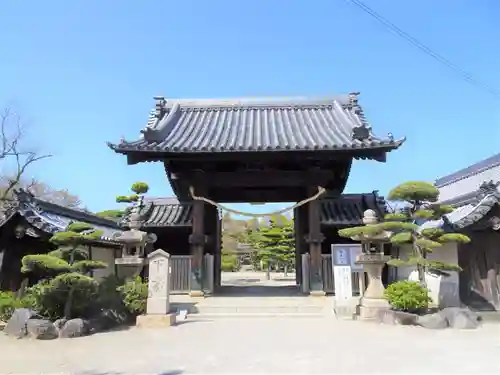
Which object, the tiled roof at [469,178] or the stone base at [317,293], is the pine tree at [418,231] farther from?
the tiled roof at [469,178]

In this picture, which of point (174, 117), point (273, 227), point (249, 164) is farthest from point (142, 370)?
point (273, 227)

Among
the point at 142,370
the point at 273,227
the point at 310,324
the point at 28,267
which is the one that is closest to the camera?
the point at 142,370

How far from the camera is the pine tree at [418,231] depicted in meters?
10.1

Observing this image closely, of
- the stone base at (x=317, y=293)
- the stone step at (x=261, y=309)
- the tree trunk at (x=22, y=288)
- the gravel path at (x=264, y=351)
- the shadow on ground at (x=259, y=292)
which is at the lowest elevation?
the gravel path at (x=264, y=351)

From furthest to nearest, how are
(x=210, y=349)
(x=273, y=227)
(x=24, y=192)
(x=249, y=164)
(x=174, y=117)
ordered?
1. (x=273, y=227)
2. (x=174, y=117)
3. (x=249, y=164)
4. (x=24, y=192)
5. (x=210, y=349)

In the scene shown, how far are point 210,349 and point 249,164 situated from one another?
8.29 metres

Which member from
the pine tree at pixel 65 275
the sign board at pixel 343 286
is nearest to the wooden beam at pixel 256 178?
the sign board at pixel 343 286

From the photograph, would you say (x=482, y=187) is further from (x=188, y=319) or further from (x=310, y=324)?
(x=188, y=319)

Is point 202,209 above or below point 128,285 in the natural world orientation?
Result: above

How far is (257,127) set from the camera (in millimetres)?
16344

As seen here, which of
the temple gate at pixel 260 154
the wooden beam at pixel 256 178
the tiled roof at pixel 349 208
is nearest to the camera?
the temple gate at pixel 260 154

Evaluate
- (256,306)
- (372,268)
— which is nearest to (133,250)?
(256,306)

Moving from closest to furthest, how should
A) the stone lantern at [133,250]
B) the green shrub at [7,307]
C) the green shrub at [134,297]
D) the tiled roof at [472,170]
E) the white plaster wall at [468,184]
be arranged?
the green shrub at [7,307]
the green shrub at [134,297]
the stone lantern at [133,250]
the white plaster wall at [468,184]
the tiled roof at [472,170]

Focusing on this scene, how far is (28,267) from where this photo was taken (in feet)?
30.6
